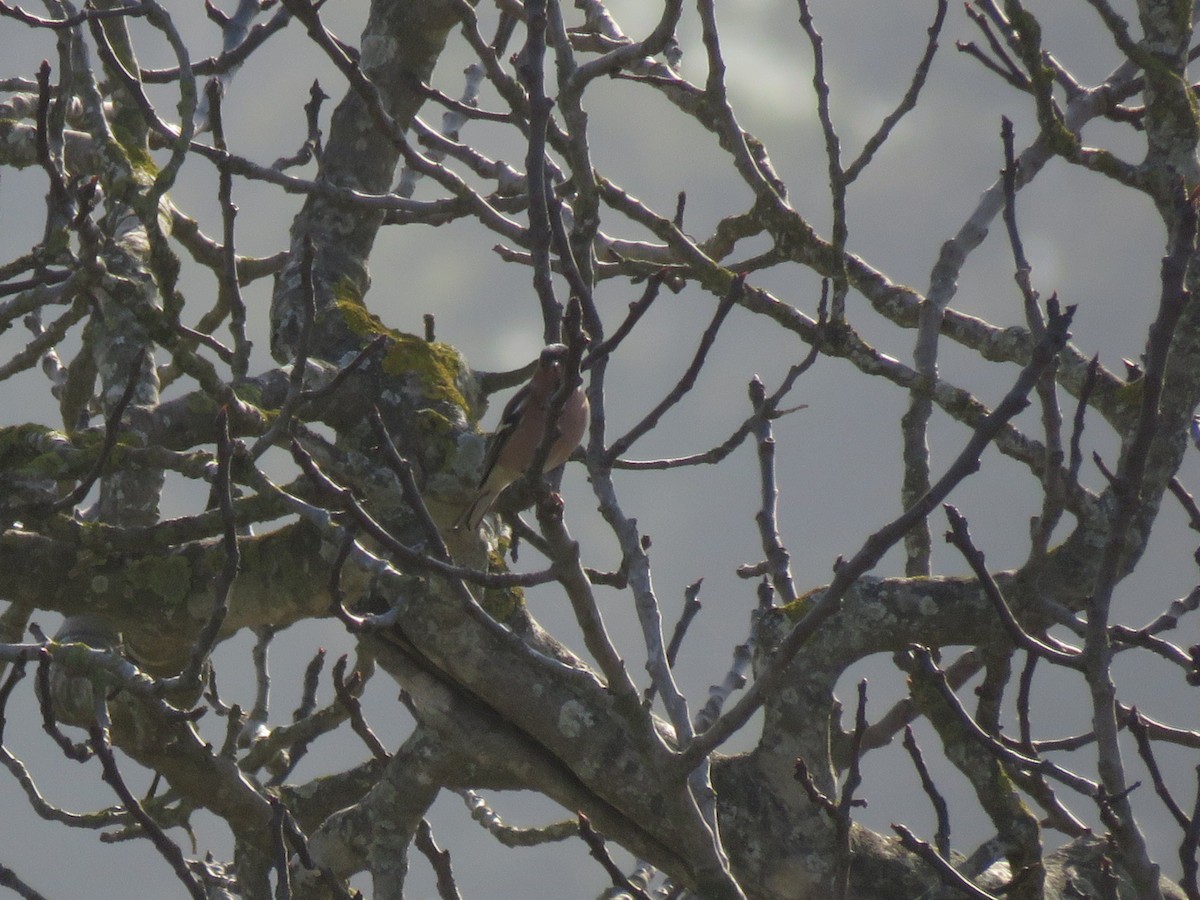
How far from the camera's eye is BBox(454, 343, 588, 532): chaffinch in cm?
411

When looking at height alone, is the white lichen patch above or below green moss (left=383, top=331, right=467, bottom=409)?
below

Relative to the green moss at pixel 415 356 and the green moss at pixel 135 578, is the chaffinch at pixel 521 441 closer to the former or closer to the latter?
the green moss at pixel 415 356

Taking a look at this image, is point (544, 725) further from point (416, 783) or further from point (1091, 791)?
point (1091, 791)

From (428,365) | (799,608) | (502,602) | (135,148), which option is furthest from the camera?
(135,148)

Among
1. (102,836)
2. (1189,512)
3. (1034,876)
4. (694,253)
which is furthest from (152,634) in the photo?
(1189,512)

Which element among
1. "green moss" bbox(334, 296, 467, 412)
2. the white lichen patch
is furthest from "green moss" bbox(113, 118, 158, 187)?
the white lichen patch

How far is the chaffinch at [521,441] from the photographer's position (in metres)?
4.11

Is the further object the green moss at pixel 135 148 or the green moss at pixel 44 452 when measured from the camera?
the green moss at pixel 135 148

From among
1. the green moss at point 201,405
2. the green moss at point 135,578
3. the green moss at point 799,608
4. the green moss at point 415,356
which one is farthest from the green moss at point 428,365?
the green moss at point 799,608

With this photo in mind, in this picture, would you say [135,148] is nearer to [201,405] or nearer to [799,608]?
[201,405]

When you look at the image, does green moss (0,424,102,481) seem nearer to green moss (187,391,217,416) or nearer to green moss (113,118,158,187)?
green moss (187,391,217,416)

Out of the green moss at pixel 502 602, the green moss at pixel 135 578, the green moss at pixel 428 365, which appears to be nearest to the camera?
the green moss at pixel 135 578

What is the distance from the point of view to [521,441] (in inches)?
175

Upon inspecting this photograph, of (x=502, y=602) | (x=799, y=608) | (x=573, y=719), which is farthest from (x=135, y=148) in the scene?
(x=799, y=608)
